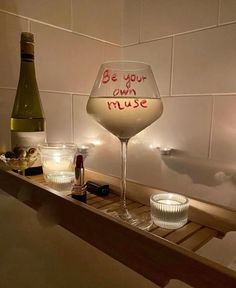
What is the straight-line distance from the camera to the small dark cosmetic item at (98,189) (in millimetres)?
469

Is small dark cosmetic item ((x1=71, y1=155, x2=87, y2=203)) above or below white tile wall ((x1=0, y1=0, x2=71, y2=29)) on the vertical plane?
below

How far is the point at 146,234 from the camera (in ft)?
0.77

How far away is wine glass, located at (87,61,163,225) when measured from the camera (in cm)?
36

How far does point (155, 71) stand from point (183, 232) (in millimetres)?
553

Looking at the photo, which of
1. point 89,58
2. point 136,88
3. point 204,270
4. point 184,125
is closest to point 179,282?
point 204,270

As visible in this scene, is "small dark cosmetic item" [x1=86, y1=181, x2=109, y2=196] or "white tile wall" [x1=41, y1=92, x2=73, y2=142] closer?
"small dark cosmetic item" [x1=86, y1=181, x2=109, y2=196]

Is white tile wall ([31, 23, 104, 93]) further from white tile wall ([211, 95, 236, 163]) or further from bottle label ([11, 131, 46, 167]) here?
white tile wall ([211, 95, 236, 163])

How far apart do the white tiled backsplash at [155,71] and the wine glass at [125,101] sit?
12.4 inches

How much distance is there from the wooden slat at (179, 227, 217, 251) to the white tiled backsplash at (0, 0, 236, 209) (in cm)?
35

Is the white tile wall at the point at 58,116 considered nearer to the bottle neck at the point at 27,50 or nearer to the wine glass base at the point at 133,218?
the bottle neck at the point at 27,50

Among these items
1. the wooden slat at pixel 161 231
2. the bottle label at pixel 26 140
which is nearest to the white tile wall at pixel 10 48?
the bottle label at pixel 26 140

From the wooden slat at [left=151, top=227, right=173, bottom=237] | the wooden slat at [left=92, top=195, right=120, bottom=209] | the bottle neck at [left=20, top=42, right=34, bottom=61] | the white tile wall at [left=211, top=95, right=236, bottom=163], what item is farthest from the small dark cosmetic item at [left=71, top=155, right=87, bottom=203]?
the white tile wall at [left=211, top=95, right=236, bottom=163]

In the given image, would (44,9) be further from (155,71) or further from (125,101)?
(125,101)

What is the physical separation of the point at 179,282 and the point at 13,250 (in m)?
0.34
